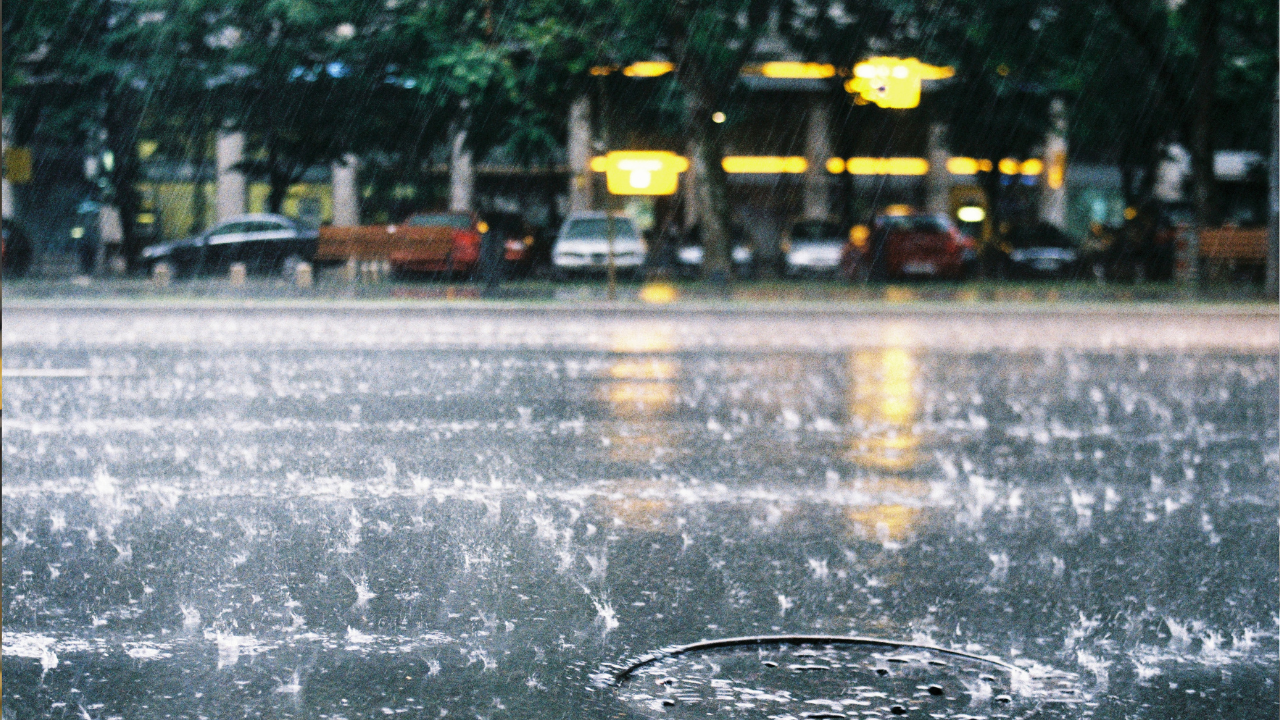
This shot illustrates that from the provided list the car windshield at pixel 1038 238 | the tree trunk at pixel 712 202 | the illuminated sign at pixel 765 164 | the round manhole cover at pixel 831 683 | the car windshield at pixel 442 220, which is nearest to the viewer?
the round manhole cover at pixel 831 683

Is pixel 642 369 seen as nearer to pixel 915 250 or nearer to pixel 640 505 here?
pixel 640 505

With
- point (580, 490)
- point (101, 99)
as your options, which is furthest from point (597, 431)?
point (101, 99)

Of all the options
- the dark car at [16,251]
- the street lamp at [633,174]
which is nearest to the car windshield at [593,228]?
the street lamp at [633,174]

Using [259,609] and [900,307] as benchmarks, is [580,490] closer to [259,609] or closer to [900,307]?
[259,609]

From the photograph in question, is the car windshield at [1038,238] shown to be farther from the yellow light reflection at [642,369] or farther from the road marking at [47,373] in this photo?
the road marking at [47,373]

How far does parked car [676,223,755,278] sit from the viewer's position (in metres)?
36.1

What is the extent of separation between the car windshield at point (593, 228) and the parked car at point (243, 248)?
5.65 metres

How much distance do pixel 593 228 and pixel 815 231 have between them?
18.4ft

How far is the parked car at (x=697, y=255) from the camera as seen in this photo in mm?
36109

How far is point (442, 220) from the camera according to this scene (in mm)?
30844

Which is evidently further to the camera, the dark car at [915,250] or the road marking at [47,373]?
the dark car at [915,250]

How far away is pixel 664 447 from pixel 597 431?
2.51 ft

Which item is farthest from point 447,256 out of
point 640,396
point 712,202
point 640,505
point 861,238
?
point 640,505

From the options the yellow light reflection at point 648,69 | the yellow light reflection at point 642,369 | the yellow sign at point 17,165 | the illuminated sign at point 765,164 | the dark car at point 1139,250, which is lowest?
the yellow light reflection at point 642,369
